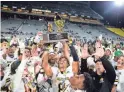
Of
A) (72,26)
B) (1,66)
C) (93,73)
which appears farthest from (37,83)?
(72,26)

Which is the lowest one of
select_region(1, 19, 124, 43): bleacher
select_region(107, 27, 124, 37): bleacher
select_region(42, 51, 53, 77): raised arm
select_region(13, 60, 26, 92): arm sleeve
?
select_region(107, 27, 124, 37): bleacher

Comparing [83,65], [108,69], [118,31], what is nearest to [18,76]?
[83,65]

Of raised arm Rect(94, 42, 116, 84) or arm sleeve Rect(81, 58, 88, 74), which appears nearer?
raised arm Rect(94, 42, 116, 84)

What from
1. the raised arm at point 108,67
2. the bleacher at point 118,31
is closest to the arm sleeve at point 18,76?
the raised arm at point 108,67

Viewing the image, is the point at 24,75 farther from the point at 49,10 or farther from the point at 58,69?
the point at 49,10

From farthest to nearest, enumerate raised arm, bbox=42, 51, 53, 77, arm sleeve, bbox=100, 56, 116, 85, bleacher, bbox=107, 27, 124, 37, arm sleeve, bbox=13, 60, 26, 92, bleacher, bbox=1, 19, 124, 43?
bleacher, bbox=107, 27, 124, 37, bleacher, bbox=1, 19, 124, 43, arm sleeve, bbox=13, 60, 26, 92, raised arm, bbox=42, 51, 53, 77, arm sleeve, bbox=100, 56, 116, 85

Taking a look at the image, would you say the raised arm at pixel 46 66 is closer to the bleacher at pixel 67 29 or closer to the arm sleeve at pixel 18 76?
the arm sleeve at pixel 18 76

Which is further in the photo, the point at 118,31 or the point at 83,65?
the point at 118,31

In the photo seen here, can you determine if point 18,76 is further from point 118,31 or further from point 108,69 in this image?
point 118,31

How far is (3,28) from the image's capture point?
16219 millimetres

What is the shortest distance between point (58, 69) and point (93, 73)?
0.37m

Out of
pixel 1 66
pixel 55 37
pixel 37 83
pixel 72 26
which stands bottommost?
pixel 72 26

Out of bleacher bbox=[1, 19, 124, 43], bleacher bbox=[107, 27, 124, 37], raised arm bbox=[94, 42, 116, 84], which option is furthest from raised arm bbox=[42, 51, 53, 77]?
bleacher bbox=[107, 27, 124, 37]

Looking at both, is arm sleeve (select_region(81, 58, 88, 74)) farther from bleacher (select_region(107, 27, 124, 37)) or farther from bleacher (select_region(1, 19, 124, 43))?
bleacher (select_region(107, 27, 124, 37))
